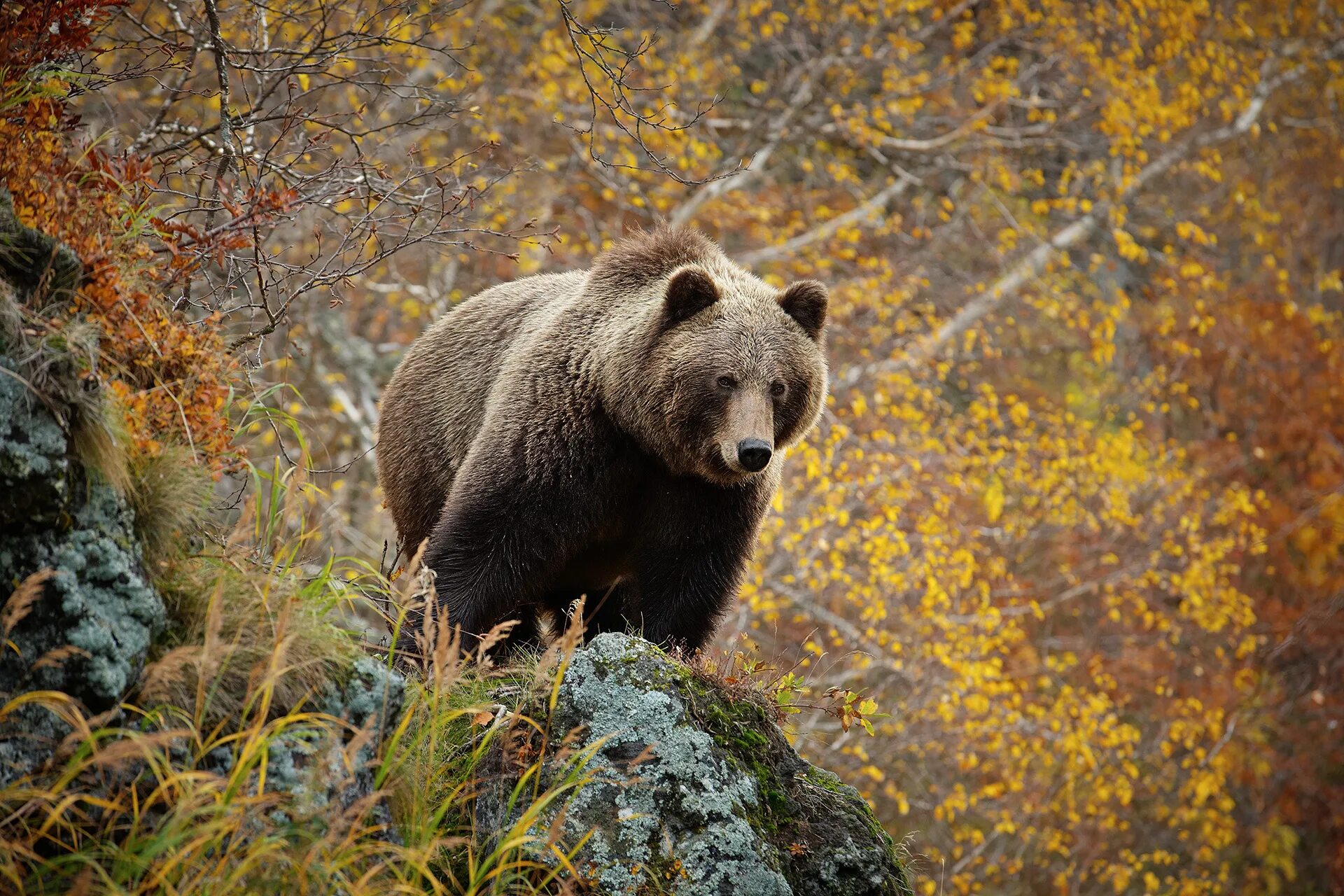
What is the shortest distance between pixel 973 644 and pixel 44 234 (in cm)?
1120

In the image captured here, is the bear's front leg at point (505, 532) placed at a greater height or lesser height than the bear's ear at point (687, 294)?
lesser

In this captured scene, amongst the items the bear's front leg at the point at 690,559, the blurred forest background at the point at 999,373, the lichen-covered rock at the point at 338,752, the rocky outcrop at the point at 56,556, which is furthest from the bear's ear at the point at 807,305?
the blurred forest background at the point at 999,373

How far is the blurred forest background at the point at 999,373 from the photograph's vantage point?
1297cm

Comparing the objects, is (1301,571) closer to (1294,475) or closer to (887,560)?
(1294,475)

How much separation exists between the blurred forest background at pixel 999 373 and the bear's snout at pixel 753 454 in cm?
580

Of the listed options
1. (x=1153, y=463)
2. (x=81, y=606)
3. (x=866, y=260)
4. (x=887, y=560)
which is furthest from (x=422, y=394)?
(x=1153, y=463)

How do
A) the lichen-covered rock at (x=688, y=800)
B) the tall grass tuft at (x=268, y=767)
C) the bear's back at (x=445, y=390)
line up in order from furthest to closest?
the bear's back at (x=445, y=390) < the lichen-covered rock at (x=688, y=800) < the tall grass tuft at (x=268, y=767)

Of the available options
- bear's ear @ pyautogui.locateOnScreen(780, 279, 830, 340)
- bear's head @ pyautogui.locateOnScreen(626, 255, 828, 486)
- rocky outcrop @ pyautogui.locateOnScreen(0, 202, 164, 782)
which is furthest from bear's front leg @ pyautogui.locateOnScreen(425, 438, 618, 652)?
rocky outcrop @ pyautogui.locateOnScreen(0, 202, 164, 782)

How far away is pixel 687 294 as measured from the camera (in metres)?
5.24

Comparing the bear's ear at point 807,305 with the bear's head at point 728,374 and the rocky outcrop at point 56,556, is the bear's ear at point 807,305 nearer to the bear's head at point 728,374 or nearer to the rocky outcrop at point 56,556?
the bear's head at point 728,374

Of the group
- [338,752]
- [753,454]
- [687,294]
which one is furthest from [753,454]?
[338,752]

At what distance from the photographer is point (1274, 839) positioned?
55.4 feet

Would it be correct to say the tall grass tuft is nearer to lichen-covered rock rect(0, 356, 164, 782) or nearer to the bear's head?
lichen-covered rock rect(0, 356, 164, 782)

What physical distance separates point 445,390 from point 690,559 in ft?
5.85
